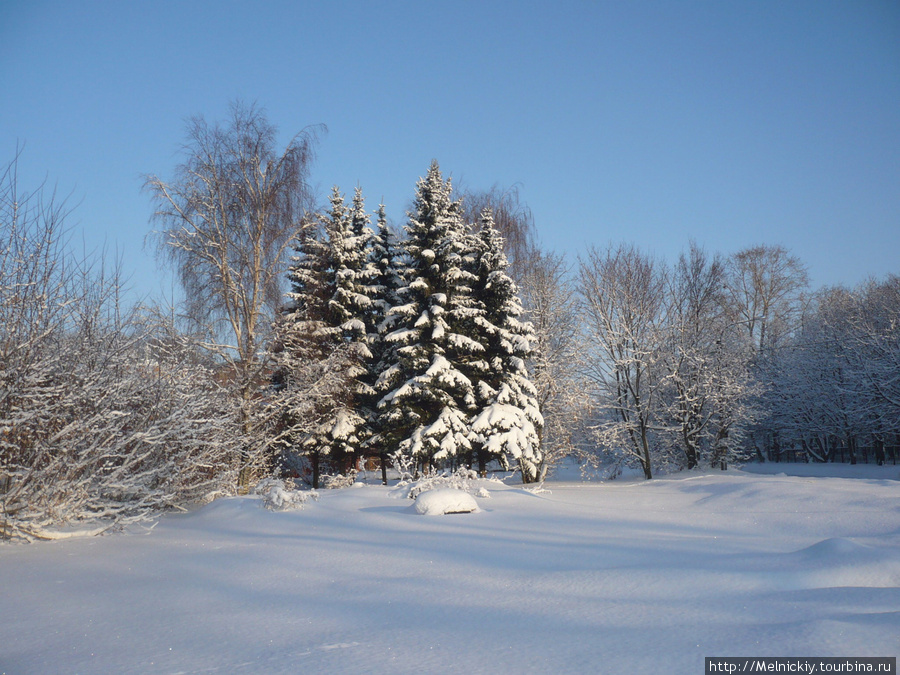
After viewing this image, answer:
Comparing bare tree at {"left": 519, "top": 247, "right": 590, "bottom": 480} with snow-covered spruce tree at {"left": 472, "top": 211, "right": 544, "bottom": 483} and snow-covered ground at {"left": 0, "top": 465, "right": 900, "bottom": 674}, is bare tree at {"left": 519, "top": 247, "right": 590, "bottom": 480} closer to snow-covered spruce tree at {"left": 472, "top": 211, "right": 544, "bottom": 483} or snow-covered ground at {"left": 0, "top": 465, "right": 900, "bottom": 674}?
snow-covered spruce tree at {"left": 472, "top": 211, "right": 544, "bottom": 483}

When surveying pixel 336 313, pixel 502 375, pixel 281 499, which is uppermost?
pixel 336 313

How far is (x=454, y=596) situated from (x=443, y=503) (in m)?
4.87

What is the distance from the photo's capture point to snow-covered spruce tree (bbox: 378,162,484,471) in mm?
18641

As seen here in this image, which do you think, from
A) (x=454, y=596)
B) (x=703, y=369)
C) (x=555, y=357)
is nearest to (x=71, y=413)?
(x=454, y=596)

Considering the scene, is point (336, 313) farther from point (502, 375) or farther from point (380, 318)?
point (502, 375)

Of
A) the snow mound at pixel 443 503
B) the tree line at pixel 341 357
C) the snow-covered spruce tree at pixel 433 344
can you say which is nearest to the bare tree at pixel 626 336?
the tree line at pixel 341 357

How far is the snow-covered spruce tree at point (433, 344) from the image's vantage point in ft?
61.2

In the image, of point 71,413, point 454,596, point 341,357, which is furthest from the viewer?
point 341,357

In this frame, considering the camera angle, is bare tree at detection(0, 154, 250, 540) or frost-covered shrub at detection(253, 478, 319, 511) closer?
bare tree at detection(0, 154, 250, 540)

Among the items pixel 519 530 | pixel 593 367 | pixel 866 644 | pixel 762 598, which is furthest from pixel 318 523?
pixel 593 367

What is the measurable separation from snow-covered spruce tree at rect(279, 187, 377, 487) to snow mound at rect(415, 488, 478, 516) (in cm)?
924

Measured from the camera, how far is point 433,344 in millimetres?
19359

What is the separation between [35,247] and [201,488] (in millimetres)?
5629

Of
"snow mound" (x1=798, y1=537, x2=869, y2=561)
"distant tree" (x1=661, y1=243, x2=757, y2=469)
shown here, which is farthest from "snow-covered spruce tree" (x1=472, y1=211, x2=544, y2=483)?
"snow mound" (x1=798, y1=537, x2=869, y2=561)
